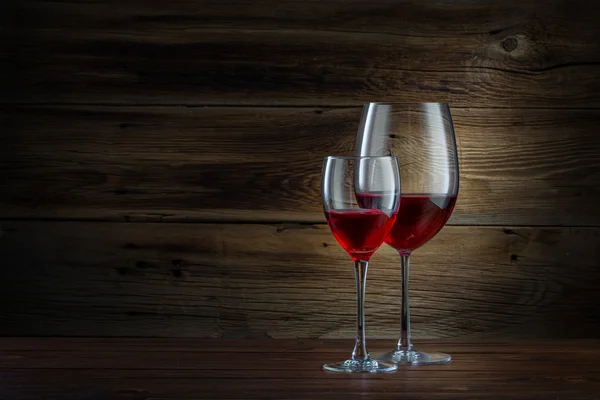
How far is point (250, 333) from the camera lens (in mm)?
1422

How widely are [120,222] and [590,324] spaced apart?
0.77m

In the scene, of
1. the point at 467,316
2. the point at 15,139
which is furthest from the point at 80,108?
the point at 467,316

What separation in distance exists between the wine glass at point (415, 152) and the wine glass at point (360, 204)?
5 cm

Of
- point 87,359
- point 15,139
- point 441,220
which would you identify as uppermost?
point 15,139

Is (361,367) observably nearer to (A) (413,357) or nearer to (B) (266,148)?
(A) (413,357)

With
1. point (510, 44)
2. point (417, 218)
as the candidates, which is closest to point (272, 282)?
point (510, 44)

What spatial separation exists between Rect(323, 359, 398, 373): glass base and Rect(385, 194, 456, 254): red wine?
0.14 m

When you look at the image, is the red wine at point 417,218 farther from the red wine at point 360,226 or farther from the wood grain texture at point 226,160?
the wood grain texture at point 226,160

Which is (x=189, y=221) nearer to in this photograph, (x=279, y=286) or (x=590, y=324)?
(x=279, y=286)

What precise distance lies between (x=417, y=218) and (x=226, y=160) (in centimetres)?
64

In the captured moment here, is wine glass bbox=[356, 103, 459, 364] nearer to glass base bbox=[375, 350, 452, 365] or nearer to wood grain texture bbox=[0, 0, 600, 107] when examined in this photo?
glass base bbox=[375, 350, 452, 365]

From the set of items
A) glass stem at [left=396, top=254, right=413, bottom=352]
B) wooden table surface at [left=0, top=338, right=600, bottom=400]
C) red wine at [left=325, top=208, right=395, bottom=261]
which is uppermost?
red wine at [left=325, top=208, right=395, bottom=261]

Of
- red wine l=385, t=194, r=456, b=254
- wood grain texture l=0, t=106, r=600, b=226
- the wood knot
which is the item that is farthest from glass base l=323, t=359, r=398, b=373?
the wood knot

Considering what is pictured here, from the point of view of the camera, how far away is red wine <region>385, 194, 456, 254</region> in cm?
79
